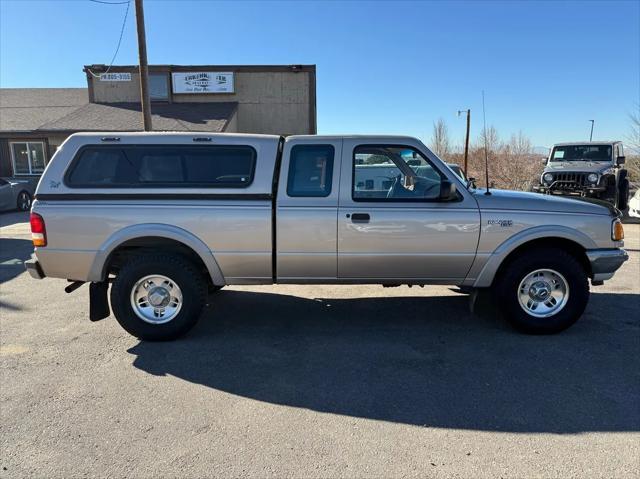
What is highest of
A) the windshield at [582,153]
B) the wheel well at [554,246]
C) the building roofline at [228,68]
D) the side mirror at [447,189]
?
the building roofline at [228,68]

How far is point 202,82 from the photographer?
22781 mm

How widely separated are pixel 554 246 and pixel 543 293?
1.58ft

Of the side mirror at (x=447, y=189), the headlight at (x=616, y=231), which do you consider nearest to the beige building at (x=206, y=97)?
the side mirror at (x=447, y=189)

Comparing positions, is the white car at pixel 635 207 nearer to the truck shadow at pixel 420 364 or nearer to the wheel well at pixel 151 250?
the truck shadow at pixel 420 364

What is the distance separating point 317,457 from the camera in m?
2.66

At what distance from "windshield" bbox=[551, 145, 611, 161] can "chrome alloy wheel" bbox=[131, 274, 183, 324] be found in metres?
14.1

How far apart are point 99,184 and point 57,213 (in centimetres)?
46

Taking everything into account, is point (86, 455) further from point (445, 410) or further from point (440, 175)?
point (440, 175)

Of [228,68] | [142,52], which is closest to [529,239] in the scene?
[142,52]

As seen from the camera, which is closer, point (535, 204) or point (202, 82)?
point (535, 204)

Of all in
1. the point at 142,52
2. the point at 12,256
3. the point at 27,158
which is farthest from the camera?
the point at 27,158

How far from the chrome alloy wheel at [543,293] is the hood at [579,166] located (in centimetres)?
1086

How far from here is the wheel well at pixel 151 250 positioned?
4.30 meters

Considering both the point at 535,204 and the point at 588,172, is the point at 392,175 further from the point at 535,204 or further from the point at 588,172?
the point at 588,172
